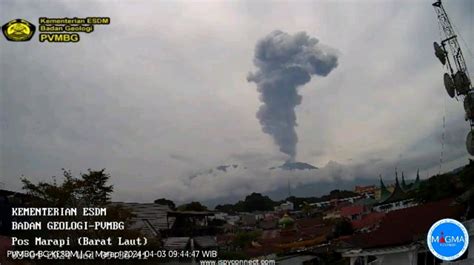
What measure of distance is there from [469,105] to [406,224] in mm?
1565

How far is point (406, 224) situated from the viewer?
6504mm

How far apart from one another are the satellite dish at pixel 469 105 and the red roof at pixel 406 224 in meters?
1.01

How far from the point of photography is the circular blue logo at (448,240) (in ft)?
16.8

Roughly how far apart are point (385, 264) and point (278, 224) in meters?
1.37

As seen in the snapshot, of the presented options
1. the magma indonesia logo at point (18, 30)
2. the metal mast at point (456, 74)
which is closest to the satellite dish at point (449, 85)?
the metal mast at point (456, 74)

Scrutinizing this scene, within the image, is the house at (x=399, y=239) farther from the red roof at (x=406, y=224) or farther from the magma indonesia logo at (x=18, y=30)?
the magma indonesia logo at (x=18, y=30)

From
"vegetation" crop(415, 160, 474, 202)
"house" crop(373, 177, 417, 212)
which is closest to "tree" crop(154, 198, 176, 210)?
"house" crop(373, 177, 417, 212)

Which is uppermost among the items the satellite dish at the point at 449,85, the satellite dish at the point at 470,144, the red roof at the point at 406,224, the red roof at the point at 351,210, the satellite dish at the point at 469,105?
the satellite dish at the point at 449,85

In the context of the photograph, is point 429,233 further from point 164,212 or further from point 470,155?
point 164,212

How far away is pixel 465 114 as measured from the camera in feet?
21.3

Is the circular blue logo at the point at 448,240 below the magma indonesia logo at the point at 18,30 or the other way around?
below

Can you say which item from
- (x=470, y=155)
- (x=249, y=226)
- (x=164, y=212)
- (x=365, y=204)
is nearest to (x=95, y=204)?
(x=164, y=212)

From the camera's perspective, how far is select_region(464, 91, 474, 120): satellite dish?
21.2ft

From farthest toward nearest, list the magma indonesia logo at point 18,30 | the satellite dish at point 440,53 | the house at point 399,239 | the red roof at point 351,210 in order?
1. the red roof at point 351,210
2. the satellite dish at point 440,53
3. the house at point 399,239
4. the magma indonesia logo at point 18,30
